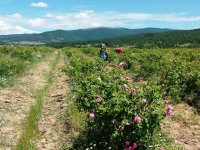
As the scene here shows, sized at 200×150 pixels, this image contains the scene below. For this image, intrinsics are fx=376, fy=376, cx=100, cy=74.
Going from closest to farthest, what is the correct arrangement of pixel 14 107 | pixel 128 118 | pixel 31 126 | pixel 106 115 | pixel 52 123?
pixel 128 118 < pixel 106 115 < pixel 31 126 < pixel 52 123 < pixel 14 107

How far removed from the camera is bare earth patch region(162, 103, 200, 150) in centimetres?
895

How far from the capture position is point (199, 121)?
10.9 m

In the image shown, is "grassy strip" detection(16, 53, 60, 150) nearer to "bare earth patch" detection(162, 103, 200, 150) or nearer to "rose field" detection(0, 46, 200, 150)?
"rose field" detection(0, 46, 200, 150)

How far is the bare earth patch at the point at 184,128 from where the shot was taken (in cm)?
895

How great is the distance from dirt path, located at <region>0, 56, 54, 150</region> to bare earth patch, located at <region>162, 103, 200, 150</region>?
3983 millimetres

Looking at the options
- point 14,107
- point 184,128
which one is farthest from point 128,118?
point 14,107

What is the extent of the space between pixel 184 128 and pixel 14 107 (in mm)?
5890

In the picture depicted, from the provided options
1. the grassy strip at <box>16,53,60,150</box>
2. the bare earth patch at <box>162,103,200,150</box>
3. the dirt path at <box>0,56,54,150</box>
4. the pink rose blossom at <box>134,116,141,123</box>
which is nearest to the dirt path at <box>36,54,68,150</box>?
the grassy strip at <box>16,53,60,150</box>

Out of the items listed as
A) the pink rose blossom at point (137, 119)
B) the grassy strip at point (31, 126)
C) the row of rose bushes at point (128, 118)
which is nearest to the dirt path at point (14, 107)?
the grassy strip at point (31, 126)

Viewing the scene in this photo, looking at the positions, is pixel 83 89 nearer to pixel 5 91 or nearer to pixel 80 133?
pixel 80 133

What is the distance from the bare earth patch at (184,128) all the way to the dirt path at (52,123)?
2.77 m

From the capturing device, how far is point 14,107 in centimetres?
1291

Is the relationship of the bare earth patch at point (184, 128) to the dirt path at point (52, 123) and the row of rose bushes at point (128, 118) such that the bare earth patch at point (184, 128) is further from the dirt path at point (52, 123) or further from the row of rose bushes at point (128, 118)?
the dirt path at point (52, 123)

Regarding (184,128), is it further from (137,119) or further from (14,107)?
(14,107)
